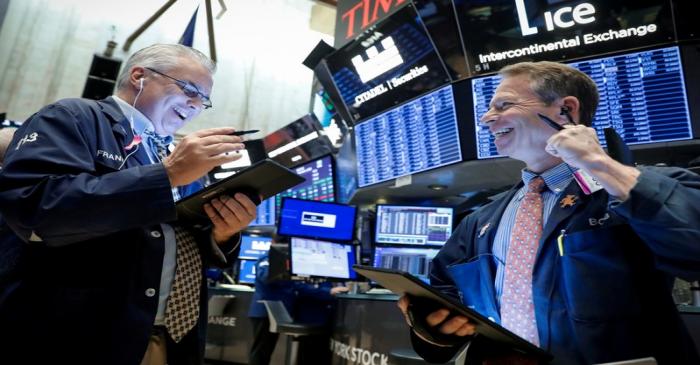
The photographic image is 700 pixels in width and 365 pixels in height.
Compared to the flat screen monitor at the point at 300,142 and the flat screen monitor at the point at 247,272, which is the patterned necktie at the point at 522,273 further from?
the flat screen monitor at the point at 247,272

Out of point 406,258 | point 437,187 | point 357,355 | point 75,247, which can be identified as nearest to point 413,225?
point 406,258

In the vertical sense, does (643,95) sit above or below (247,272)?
above

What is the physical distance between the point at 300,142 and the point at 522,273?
196 inches

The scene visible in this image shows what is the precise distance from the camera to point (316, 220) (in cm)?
459

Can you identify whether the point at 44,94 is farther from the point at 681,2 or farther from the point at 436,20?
the point at 681,2

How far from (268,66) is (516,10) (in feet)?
21.9

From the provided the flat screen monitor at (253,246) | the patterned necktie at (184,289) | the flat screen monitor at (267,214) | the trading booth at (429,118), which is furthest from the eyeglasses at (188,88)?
the flat screen monitor at (253,246)

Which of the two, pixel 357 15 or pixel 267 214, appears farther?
pixel 267 214

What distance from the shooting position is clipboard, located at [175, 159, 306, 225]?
1.42 m

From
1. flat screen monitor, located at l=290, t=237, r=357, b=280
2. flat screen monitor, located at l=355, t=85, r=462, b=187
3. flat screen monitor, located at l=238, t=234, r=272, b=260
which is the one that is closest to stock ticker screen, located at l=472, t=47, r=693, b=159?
flat screen monitor, located at l=355, t=85, r=462, b=187

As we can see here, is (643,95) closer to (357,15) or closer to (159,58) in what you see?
(159,58)

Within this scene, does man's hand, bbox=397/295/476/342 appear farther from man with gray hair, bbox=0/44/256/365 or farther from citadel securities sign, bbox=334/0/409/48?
citadel securities sign, bbox=334/0/409/48

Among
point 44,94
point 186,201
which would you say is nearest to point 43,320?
point 186,201

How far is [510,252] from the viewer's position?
1524 millimetres
